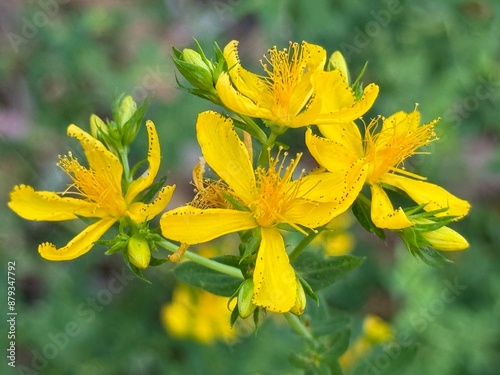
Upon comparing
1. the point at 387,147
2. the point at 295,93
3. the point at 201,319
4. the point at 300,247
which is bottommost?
the point at 201,319

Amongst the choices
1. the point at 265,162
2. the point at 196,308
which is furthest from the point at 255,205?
the point at 196,308

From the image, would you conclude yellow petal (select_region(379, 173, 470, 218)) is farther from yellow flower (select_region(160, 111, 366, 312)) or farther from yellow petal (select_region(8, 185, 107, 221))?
yellow petal (select_region(8, 185, 107, 221))

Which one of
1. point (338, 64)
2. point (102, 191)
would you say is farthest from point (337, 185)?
point (102, 191)

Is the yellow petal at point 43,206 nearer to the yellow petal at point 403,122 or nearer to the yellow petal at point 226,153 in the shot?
the yellow petal at point 226,153

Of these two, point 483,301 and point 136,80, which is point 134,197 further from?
point 483,301

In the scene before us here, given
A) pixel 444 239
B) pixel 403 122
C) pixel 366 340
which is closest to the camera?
pixel 444 239

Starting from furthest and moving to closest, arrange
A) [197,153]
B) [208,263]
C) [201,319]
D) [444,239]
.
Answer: [197,153] → [201,319] → [208,263] → [444,239]

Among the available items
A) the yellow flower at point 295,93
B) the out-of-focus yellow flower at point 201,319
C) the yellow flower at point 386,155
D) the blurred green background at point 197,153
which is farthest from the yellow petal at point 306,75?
the out-of-focus yellow flower at point 201,319

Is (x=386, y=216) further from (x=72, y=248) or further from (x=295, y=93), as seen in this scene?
(x=72, y=248)
